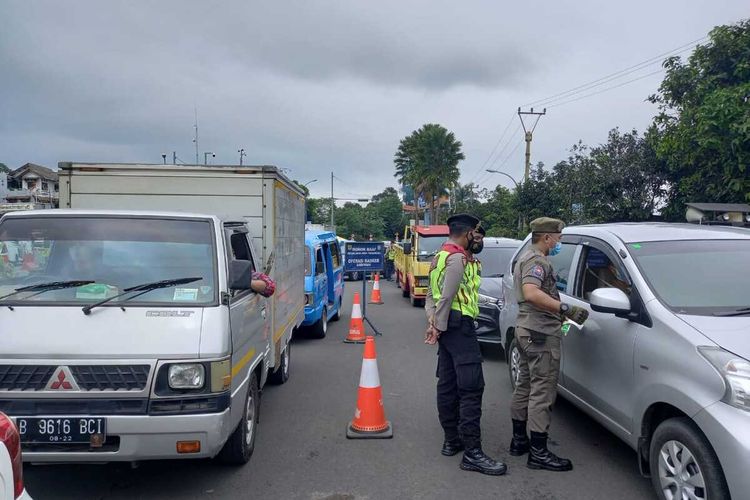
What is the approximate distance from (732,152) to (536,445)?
9.27m

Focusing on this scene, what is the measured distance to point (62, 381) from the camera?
376 cm

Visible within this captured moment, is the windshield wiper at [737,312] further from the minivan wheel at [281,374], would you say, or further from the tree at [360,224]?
the tree at [360,224]

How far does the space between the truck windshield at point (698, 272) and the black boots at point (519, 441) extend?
65.5 inches

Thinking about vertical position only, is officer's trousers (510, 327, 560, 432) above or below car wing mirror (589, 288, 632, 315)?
below

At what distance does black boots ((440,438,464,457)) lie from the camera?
5238mm

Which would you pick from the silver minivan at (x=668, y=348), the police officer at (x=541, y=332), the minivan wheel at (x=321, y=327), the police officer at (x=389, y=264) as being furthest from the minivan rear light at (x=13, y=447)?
the police officer at (x=389, y=264)

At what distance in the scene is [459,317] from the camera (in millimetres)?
4914

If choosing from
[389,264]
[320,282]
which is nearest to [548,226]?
[320,282]

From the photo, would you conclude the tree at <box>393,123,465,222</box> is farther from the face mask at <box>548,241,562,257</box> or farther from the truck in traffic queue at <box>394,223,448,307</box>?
the face mask at <box>548,241,562,257</box>

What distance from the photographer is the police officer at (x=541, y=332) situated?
4.81 meters

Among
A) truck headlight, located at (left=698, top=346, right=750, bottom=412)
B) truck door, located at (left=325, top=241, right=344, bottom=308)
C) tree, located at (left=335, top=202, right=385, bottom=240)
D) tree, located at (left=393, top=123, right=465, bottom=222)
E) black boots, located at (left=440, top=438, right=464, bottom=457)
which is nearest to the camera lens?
truck headlight, located at (left=698, top=346, right=750, bottom=412)

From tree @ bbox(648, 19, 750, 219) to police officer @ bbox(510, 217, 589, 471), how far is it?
8.27 m

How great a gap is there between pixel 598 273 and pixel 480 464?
190 cm

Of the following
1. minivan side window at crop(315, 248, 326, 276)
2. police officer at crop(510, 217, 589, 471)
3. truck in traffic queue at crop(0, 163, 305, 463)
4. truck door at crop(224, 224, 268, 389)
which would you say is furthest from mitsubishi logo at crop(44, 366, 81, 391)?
minivan side window at crop(315, 248, 326, 276)
